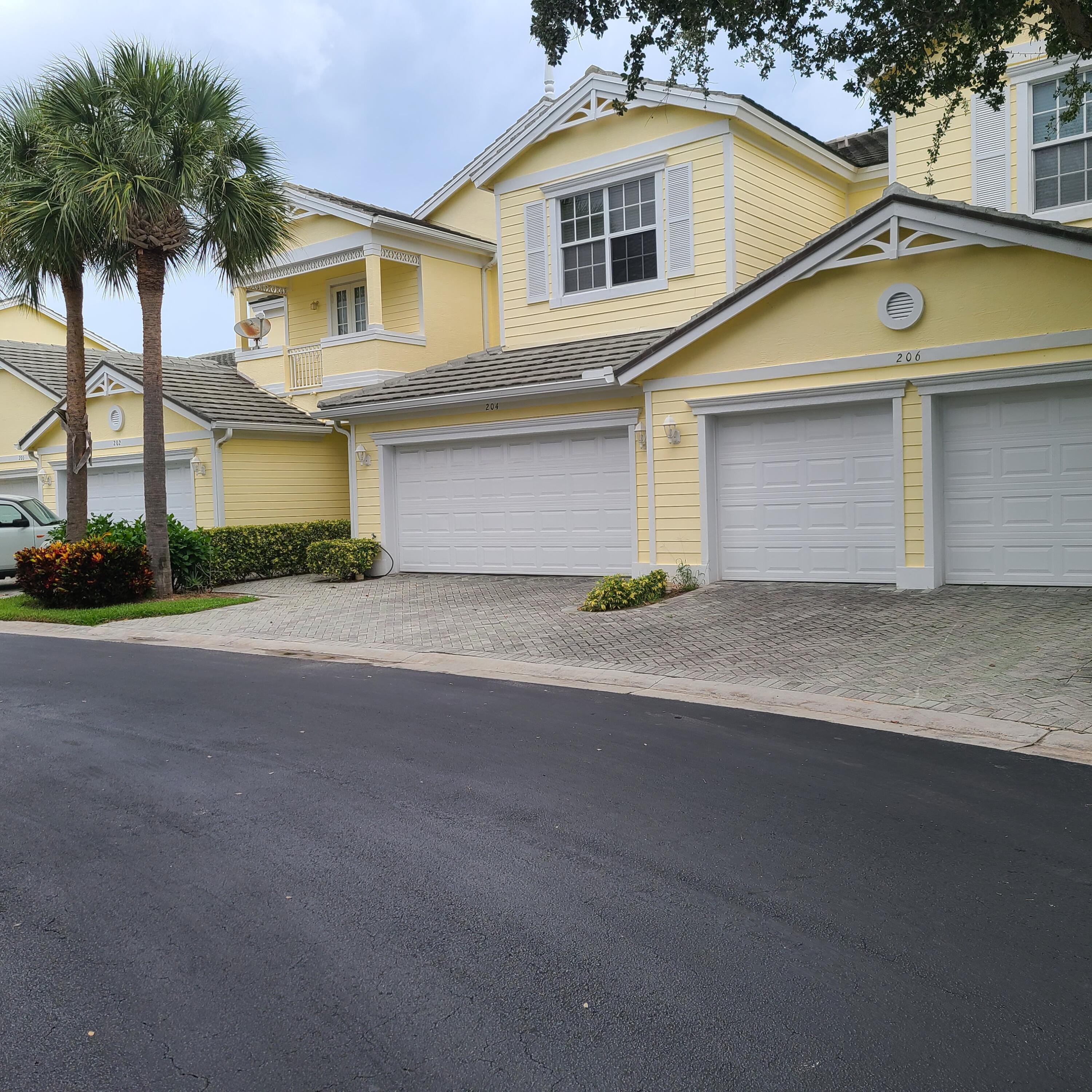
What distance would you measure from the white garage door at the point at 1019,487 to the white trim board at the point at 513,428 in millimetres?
4907

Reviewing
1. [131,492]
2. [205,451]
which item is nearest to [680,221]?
[205,451]

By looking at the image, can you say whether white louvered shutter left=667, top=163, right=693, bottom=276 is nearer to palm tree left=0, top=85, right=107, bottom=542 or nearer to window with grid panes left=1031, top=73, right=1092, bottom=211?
window with grid panes left=1031, top=73, right=1092, bottom=211

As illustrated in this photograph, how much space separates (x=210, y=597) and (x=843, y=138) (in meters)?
15.1

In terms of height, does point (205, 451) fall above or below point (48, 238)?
below

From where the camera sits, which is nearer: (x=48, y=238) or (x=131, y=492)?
(x=48, y=238)

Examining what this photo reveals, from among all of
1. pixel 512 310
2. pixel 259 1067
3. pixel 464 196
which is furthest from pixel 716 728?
pixel 464 196

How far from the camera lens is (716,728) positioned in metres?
7.33

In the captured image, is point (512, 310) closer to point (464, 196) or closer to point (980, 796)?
point (464, 196)

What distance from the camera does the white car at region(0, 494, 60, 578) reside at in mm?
19516

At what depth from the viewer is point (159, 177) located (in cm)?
1495

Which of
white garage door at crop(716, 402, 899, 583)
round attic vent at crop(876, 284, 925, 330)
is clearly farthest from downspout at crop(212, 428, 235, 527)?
round attic vent at crop(876, 284, 925, 330)

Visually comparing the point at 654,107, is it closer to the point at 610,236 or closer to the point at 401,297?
the point at 610,236

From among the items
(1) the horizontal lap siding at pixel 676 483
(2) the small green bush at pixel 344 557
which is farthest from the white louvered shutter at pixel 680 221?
(2) the small green bush at pixel 344 557

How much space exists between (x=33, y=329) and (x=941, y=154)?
1193 inches
